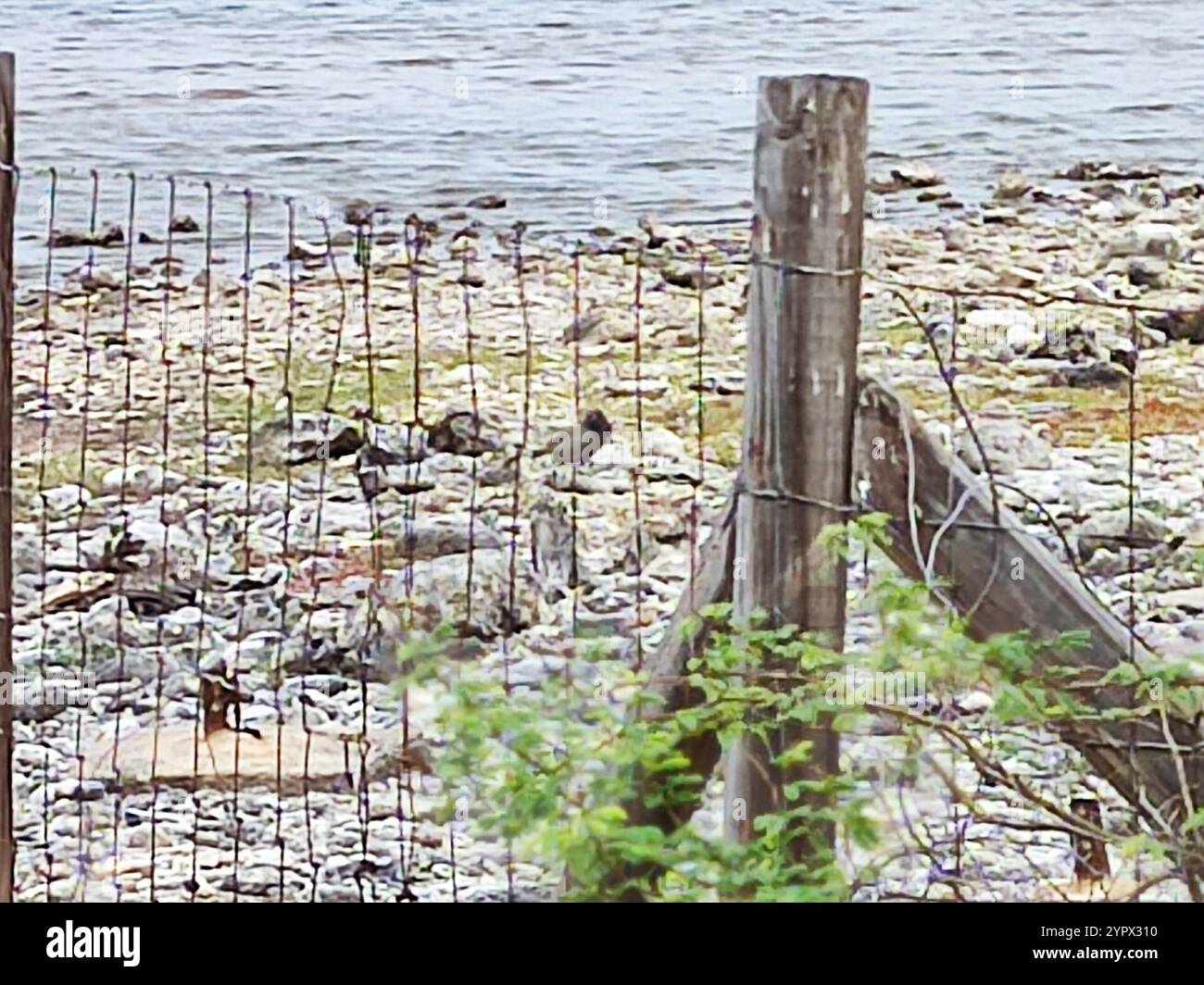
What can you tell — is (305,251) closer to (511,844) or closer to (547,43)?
(547,43)

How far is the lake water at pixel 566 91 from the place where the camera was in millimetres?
2006

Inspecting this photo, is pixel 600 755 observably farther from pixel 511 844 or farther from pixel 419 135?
pixel 419 135

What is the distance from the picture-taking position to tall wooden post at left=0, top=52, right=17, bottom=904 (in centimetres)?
167

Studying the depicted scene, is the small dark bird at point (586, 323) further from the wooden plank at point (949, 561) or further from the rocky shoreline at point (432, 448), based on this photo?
the wooden plank at point (949, 561)

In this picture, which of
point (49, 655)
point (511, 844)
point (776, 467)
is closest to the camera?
point (776, 467)

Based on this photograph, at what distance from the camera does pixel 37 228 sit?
6.56 ft

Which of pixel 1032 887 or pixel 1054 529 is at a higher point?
pixel 1054 529

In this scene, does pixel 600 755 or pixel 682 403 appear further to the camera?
pixel 682 403

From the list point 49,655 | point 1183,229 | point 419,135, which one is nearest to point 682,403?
point 419,135

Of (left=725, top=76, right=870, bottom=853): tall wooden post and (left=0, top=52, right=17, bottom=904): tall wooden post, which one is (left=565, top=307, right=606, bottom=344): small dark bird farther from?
(left=0, top=52, right=17, bottom=904): tall wooden post

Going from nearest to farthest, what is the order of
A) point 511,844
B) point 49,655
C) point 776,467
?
point 776,467
point 511,844
point 49,655

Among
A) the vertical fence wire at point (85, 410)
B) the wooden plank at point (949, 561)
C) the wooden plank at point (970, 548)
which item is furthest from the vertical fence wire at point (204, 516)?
the wooden plank at point (970, 548)

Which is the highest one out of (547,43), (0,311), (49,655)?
(547,43)

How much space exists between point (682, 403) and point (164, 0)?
62 cm
